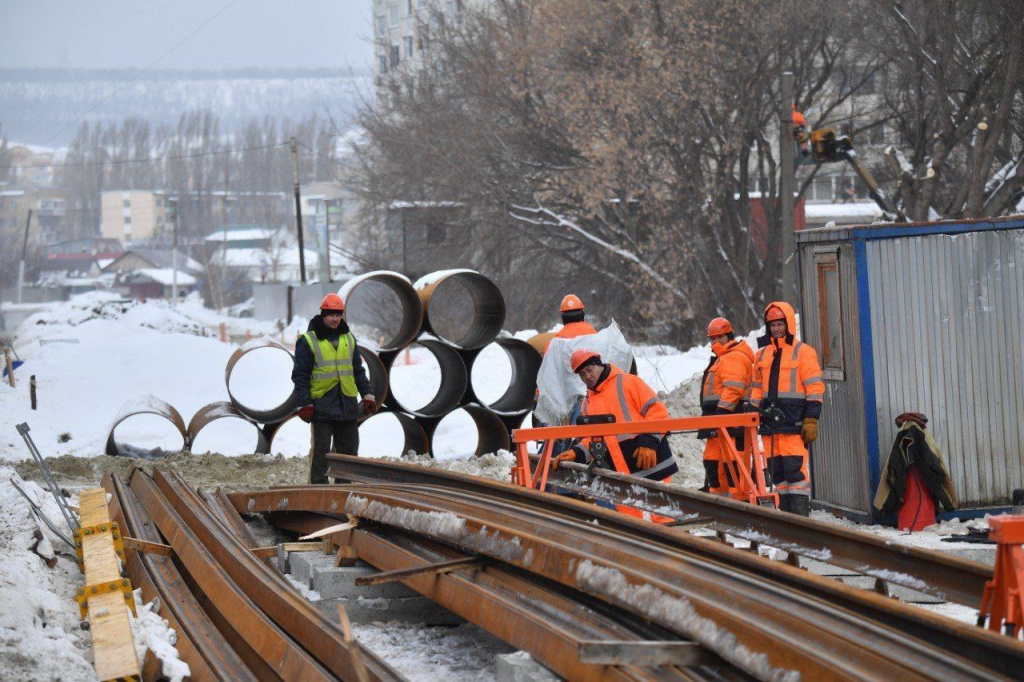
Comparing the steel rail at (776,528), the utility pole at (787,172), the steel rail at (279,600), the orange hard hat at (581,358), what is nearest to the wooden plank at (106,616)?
the steel rail at (279,600)

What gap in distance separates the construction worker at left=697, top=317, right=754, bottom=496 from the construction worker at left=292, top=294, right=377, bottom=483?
3365mm

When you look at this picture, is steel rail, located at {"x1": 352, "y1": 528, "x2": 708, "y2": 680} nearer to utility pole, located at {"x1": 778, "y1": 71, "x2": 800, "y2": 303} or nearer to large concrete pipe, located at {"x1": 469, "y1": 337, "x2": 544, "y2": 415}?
large concrete pipe, located at {"x1": 469, "y1": 337, "x2": 544, "y2": 415}

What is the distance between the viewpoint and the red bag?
9453 mm

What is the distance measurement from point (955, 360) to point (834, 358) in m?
1.01

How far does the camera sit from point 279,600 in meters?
5.67

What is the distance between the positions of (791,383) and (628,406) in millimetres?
1409

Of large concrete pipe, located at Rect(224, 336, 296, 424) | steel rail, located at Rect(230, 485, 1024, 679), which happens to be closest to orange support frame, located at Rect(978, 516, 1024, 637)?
steel rail, located at Rect(230, 485, 1024, 679)

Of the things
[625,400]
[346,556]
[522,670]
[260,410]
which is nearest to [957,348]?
[625,400]

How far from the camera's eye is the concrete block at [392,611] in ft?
22.0

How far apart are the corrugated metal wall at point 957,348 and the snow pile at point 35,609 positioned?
6.48 m

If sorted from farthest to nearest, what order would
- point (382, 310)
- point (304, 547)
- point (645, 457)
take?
point (382, 310)
point (645, 457)
point (304, 547)

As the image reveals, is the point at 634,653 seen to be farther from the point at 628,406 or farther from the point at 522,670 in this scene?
the point at 628,406

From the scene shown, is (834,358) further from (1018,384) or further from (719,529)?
(719,529)

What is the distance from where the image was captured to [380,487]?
8328 millimetres
